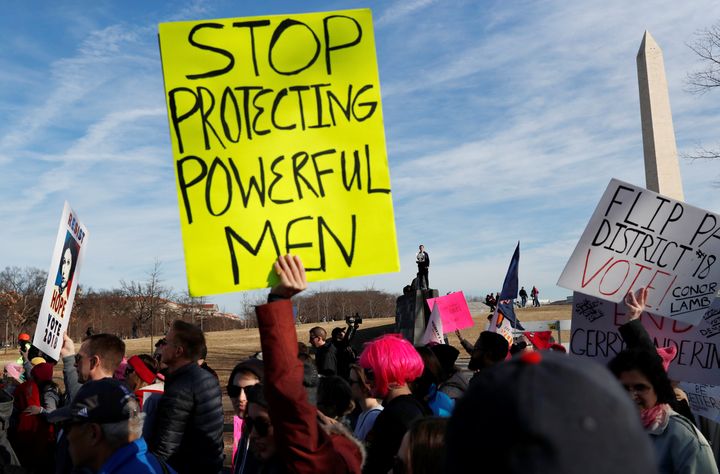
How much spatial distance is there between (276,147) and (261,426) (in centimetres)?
102

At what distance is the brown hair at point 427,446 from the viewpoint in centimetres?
211

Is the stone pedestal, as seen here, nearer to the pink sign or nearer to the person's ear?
the pink sign

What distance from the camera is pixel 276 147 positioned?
2.60m

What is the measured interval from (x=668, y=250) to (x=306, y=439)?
3291 millimetres

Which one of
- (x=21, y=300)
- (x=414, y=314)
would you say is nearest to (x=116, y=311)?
(x=21, y=300)

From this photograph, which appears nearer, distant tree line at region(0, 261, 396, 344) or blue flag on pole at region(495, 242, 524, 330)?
blue flag on pole at region(495, 242, 524, 330)

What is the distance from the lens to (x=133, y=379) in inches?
211

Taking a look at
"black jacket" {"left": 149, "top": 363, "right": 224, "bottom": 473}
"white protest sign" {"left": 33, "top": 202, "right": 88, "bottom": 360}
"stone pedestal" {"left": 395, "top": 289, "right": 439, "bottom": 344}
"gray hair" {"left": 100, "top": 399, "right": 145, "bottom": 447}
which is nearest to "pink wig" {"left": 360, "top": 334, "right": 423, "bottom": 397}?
"black jacket" {"left": 149, "top": 363, "right": 224, "bottom": 473}

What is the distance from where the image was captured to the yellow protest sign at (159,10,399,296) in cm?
246

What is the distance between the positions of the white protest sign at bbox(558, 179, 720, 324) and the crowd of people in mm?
153

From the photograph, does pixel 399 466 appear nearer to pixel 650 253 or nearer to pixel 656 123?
pixel 650 253

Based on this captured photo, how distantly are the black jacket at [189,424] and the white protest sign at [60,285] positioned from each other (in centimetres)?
89

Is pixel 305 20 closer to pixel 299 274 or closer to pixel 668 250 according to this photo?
pixel 299 274

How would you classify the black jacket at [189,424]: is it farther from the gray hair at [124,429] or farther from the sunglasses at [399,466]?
the sunglasses at [399,466]
